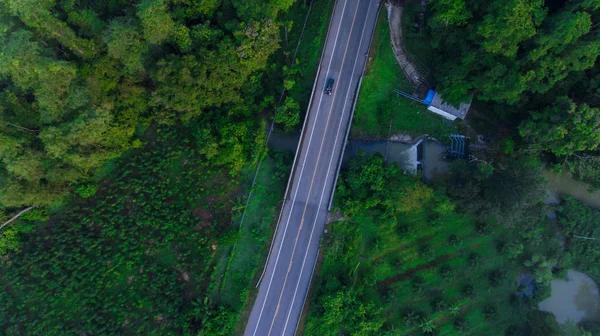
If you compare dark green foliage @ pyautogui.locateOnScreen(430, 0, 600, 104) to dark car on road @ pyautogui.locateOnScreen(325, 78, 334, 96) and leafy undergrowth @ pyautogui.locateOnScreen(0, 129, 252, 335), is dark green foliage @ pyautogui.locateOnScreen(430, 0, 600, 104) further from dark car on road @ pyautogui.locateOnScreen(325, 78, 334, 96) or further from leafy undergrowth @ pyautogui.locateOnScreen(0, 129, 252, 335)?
leafy undergrowth @ pyautogui.locateOnScreen(0, 129, 252, 335)

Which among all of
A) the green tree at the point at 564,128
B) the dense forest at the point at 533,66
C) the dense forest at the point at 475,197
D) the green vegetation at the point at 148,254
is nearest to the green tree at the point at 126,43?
the green vegetation at the point at 148,254

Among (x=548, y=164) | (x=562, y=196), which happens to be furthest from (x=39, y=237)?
(x=562, y=196)

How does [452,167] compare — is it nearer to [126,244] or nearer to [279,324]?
[279,324]

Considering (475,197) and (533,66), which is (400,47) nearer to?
(533,66)

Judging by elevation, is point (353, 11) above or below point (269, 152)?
above

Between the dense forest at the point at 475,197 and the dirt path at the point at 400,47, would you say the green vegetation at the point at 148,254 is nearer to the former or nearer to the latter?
the dense forest at the point at 475,197

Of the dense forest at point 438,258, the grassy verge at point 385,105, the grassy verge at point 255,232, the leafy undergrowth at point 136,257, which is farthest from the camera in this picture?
the grassy verge at point 385,105

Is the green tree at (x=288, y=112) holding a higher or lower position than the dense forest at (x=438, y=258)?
higher
